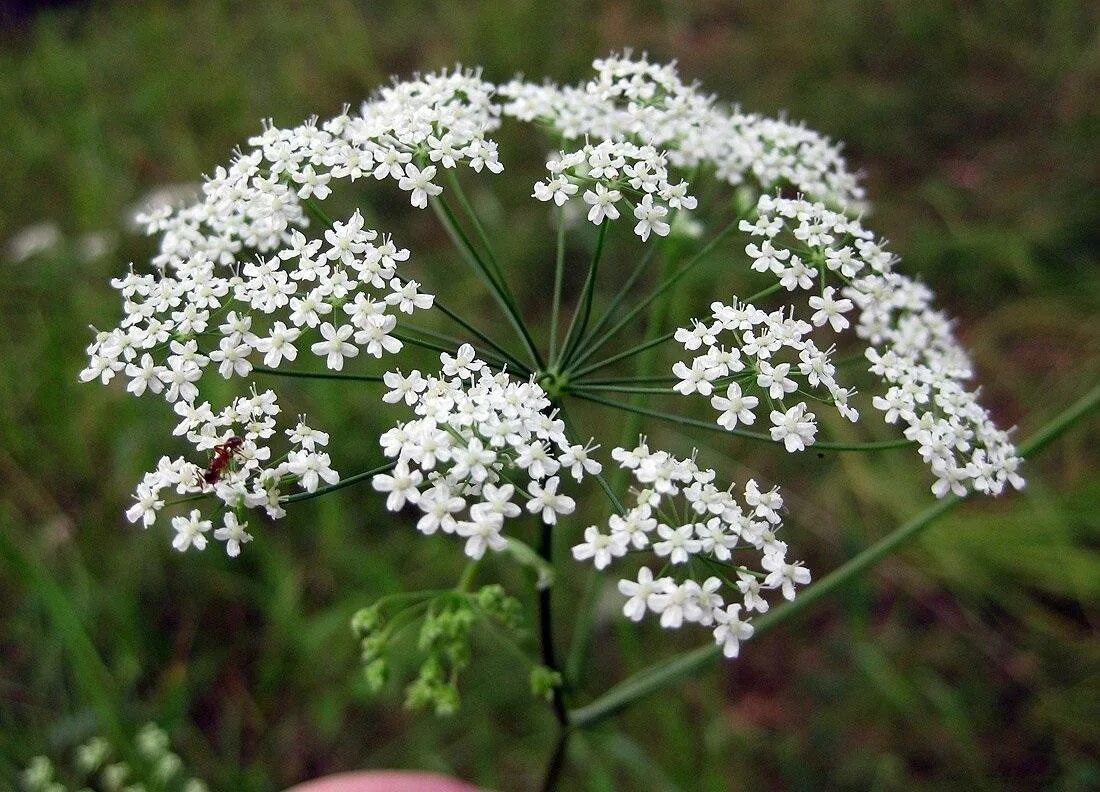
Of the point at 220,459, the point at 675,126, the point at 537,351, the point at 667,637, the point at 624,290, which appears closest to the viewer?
the point at 220,459

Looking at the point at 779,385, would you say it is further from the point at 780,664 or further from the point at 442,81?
the point at 780,664

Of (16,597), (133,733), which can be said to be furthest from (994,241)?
(16,597)

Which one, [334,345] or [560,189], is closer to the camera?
[334,345]

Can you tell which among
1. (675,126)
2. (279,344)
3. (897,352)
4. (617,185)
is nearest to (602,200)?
(617,185)

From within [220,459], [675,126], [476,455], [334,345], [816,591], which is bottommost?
[816,591]

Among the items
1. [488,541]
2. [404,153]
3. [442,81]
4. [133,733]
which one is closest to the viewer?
[488,541]

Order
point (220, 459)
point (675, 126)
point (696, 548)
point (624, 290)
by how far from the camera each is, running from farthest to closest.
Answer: point (675, 126)
point (624, 290)
point (220, 459)
point (696, 548)

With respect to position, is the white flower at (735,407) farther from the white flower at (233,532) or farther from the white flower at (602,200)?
the white flower at (233,532)

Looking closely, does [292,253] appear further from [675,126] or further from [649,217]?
[675,126]
